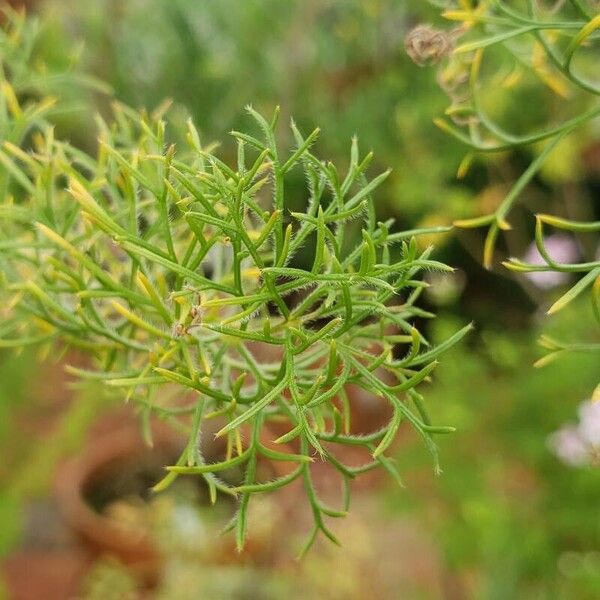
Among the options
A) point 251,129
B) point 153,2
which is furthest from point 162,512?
point 153,2

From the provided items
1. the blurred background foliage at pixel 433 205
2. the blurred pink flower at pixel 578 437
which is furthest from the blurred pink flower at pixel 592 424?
the blurred background foliage at pixel 433 205

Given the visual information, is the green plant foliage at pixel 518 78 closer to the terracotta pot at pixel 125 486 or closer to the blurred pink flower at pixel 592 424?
the blurred pink flower at pixel 592 424

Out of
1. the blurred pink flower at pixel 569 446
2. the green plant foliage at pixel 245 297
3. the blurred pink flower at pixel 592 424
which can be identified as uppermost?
the green plant foliage at pixel 245 297

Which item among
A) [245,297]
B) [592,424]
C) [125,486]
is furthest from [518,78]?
[125,486]

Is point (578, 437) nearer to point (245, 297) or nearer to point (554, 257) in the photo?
point (554, 257)

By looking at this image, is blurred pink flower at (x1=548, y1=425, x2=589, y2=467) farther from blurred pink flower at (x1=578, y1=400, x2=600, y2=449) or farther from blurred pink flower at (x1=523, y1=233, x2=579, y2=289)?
blurred pink flower at (x1=523, y1=233, x2=579, y2=289)

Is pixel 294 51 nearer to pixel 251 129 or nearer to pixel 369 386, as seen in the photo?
pixel 251 129

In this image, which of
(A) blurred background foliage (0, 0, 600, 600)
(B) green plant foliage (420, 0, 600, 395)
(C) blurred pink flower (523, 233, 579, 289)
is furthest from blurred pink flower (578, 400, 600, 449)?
(B) green plant foliage (420, 0, 600, 395)
